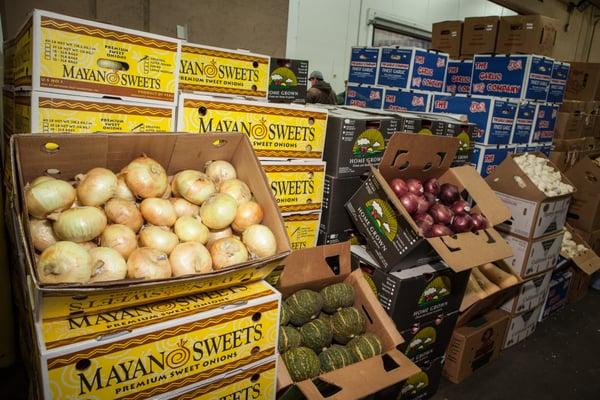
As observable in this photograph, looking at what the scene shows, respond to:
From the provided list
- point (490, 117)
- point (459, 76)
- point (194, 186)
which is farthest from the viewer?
point (459, 76)

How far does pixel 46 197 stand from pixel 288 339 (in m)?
1.11

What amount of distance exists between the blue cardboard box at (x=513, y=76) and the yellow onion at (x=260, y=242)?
325cm

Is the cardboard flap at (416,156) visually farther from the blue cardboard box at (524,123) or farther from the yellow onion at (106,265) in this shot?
the blue cardboard box at (524,123)

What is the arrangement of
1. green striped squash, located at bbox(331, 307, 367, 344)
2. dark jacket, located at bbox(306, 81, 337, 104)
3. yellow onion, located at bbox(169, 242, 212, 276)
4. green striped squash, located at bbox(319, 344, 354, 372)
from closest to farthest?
yellow onion, located at bbox(169, 242, 212, 276) → green striped squash, located at bbox(319, 344, 354, 372) → green striped squash, located at bbox(331, 307, 367, 344) → dark jacket, located at bbox(306, 81, 337, 104)

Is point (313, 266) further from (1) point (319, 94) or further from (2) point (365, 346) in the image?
(1) point (319, 94)

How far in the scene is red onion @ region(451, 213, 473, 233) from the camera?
2158mm

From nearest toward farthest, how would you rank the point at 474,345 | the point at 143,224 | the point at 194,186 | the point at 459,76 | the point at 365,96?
1. the point at 143,224
2. the point at 194,186
3. the point at 474,345
4. the point at 459,76
5. the point at 365,96

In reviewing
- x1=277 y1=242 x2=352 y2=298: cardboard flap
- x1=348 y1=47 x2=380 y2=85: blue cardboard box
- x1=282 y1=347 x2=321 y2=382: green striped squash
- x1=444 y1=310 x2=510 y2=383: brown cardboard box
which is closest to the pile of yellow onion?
x1=277 y1=242 x2=352 y2=298: cardboard flap

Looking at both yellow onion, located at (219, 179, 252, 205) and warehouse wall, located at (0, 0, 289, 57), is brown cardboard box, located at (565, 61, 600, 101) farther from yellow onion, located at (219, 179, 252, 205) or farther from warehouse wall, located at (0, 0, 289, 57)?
yellow onion, located at (219, 179, 252, 205)

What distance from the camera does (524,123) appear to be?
3752 mm

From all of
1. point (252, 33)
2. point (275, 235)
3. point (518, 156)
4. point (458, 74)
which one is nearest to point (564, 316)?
point (518, 156)

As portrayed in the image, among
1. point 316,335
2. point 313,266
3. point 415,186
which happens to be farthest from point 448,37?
point 316,335

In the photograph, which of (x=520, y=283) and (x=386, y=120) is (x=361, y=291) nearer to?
(x=386, y=120)

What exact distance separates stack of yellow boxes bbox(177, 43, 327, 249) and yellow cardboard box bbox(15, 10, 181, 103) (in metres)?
0.26
